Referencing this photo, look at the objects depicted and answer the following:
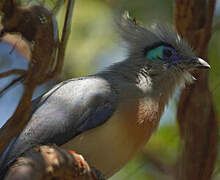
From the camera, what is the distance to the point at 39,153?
3.90 m

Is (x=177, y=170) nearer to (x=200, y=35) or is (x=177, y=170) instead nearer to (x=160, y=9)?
(x=200, y=35)

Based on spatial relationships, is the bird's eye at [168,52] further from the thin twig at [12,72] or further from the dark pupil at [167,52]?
the thin twig at [12,72]

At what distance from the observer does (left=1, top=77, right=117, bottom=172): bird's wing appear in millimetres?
5047

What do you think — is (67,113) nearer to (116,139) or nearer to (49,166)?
(116,139)

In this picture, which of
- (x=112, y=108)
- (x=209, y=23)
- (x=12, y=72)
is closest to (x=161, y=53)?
(x=209, y=23)

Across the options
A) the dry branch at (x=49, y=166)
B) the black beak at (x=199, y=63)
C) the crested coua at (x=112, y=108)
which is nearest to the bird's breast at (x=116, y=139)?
the crested coua at (x=112, y=108)

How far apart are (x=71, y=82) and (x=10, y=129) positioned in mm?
1273

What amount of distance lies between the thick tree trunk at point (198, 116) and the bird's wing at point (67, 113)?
3.92 ft

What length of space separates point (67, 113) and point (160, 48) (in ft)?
4.86

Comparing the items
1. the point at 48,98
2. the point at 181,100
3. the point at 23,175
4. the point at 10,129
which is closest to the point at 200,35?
the point at 181,100

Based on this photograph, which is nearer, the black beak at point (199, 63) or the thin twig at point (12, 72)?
the thin twig at point (12, 72)

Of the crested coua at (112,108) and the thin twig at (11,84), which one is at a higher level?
the thin twig at (11,84)

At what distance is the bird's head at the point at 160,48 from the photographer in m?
6.11

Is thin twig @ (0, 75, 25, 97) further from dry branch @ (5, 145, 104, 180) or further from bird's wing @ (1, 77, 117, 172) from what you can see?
dry branch @ (5, 145, 104, 180)
